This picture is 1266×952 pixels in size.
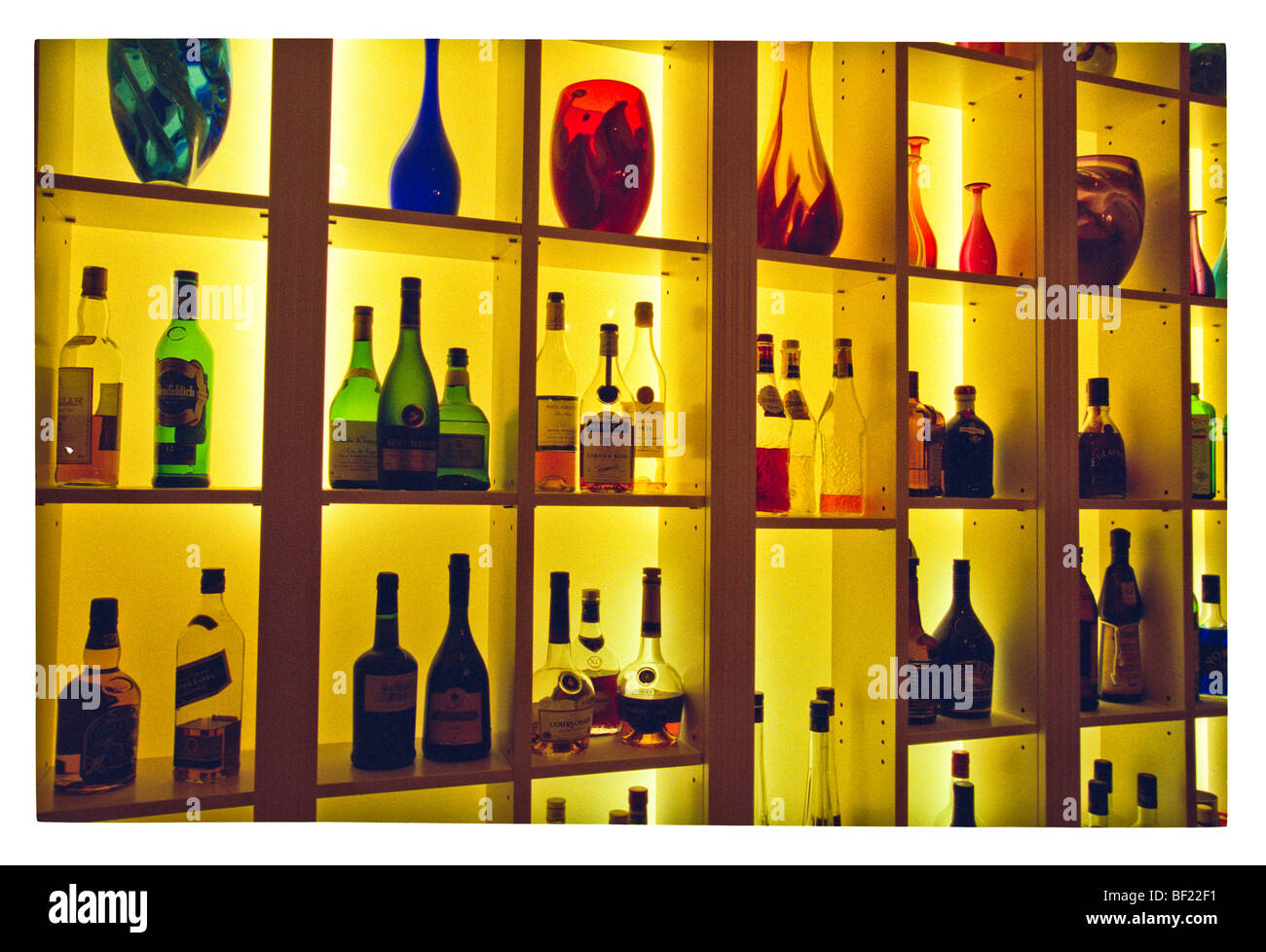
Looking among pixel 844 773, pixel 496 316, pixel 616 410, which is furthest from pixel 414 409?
pixel 844 773

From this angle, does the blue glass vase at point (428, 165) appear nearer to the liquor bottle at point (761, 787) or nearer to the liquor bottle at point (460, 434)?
the liquor bottle at point (460, 434)

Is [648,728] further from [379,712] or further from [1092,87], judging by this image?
[1092,87]

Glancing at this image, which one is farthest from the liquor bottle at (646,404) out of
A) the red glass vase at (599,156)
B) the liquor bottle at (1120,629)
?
the liquor bottle at (1120,629)

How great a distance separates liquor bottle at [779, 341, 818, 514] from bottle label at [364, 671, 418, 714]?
669mm

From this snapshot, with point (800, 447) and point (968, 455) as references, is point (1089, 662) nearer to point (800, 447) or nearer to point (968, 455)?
point (968, 455)

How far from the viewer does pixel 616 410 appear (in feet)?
4.04

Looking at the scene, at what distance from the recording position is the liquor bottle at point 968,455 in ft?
4.28

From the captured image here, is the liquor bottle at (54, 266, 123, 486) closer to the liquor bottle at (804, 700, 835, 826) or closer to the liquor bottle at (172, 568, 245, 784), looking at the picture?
the liquor bottle at (172, 568, 245, 784)

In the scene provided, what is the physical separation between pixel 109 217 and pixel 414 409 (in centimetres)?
47

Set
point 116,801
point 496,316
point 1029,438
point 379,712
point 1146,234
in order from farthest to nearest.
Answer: point 1146,234, point 1029,438, point 496,316, point 379,712, point 116,801

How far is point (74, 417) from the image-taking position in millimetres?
982

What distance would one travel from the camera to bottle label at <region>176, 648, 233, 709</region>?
1.01 m
